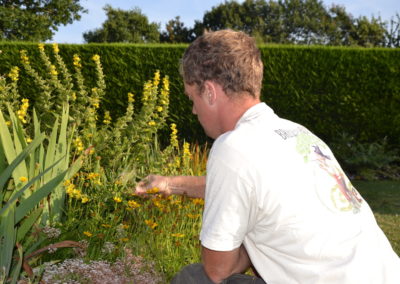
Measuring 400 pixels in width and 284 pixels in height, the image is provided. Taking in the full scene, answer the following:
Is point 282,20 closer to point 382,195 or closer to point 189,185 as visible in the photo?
point 382,195

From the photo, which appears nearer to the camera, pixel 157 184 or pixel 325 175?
pixel 325 175

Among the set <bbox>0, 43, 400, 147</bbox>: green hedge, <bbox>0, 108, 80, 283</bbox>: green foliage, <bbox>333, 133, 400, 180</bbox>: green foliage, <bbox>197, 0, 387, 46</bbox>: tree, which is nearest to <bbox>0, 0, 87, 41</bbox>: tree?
<bbox>0, 43, 400, 147</bbox>: green hedge

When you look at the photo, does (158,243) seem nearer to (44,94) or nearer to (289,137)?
(289,137)

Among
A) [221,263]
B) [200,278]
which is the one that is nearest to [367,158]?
[200,278]

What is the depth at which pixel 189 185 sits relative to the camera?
2.45 meters

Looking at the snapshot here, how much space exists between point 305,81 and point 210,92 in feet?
26.9

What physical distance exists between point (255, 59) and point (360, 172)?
7915mm

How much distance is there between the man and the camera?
1.56 metres

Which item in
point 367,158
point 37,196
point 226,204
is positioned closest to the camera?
point 226,204

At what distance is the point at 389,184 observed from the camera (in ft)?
27.6

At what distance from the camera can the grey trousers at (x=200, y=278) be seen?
70.8 inches

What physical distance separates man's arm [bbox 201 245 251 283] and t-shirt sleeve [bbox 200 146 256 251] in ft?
0.14

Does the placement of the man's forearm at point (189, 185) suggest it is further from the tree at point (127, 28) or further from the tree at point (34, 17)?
the tree at point (127, 28)

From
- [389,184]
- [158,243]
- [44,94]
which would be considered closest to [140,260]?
[158,243]
